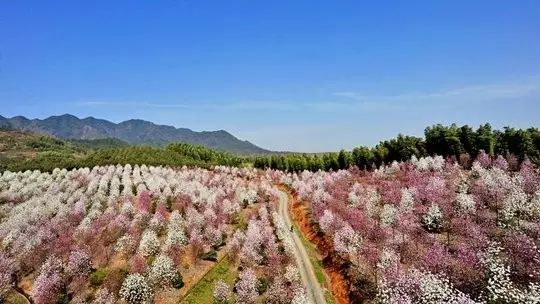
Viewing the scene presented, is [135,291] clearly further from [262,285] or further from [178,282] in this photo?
[262,285]

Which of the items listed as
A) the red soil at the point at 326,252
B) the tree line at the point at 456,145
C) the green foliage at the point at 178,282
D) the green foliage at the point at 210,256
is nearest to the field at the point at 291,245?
the green foliage at the point at 178,282

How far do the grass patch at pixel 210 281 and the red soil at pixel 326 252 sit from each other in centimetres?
2095

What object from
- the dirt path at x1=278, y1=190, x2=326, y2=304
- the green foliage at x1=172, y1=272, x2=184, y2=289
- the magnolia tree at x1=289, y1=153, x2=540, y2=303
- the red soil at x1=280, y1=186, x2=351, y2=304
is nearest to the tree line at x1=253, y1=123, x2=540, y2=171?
the magnolia tree at x1=289, y1=153, x2=540, y2=303

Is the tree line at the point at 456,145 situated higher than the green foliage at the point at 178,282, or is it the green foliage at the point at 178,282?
the tree line at the point at 456,145

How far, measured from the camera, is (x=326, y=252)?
4151 inches

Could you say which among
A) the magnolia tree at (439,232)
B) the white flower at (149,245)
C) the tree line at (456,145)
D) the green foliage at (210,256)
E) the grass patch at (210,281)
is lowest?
the grass patch at (210,281)

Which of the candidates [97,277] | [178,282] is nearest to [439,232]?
[178,282]

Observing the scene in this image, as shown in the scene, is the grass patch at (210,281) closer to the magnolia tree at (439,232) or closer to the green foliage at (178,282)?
the green foliage at (178,282)

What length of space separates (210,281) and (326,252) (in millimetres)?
30348

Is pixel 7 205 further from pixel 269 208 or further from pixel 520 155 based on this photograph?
pixel 520 155

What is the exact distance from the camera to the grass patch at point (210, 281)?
8369cm

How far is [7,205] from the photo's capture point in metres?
140

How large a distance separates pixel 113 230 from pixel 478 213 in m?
85.3

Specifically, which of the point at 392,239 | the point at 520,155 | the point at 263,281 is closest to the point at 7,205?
the point at 263,281
